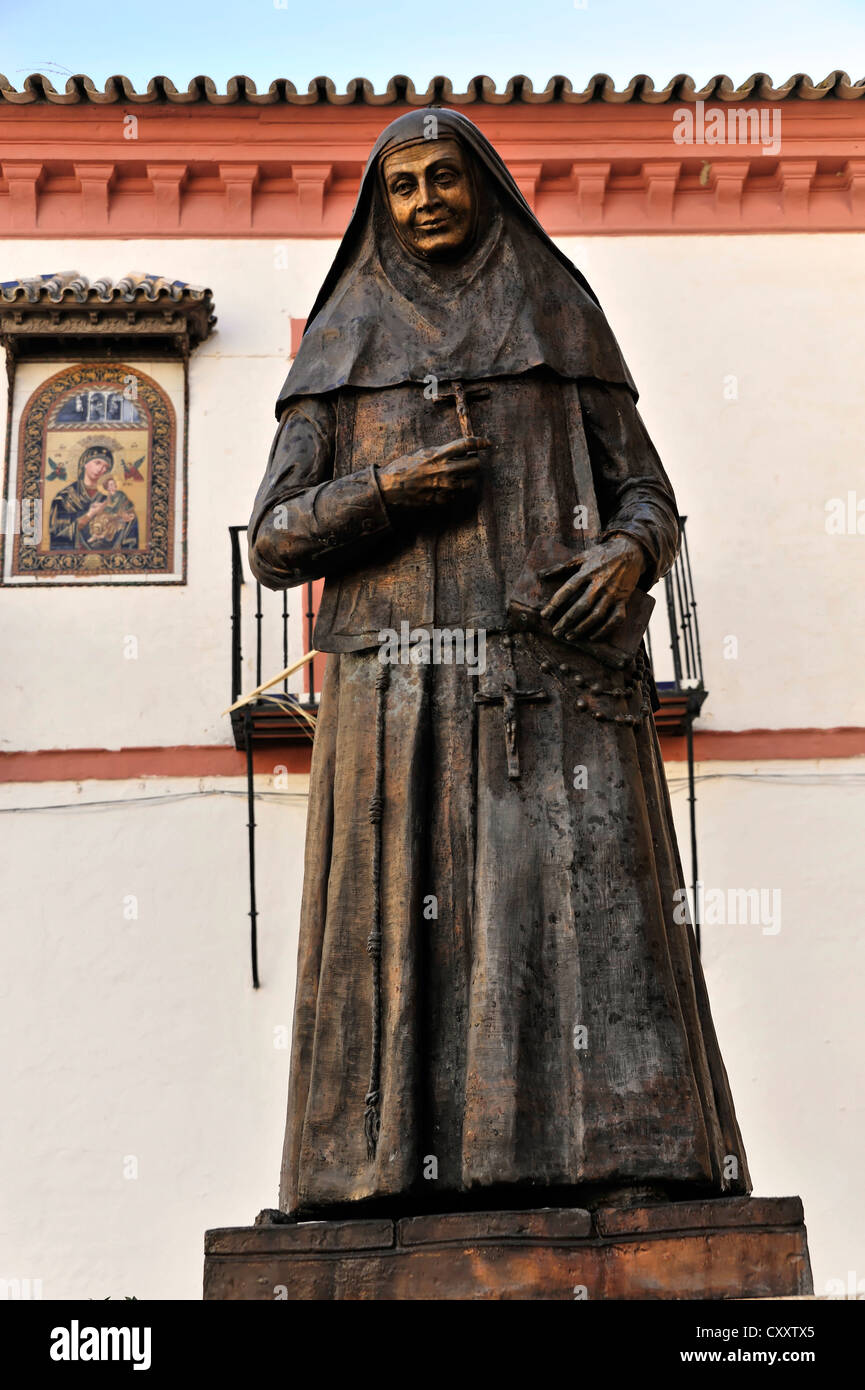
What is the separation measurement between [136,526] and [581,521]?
346 inches

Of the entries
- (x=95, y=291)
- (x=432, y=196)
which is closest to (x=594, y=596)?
(x=432, y=196)

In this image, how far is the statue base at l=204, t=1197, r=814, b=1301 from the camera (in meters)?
3.06

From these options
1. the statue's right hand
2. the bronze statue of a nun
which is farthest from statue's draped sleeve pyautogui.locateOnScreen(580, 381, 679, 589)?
the statue's right hand

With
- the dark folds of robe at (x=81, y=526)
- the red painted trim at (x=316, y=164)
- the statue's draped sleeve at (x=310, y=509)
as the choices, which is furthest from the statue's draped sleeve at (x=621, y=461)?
the red painted trim at (x=316, y=164)

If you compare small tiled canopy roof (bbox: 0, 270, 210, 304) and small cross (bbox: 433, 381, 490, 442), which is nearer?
small cross (bbox: 433, 381, 490, 442)

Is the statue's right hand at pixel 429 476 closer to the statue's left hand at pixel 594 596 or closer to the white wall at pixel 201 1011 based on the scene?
the statue's left hand at pixel 594 596

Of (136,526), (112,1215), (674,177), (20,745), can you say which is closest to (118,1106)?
(112,1215)

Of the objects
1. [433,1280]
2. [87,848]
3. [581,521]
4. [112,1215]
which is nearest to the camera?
[433,1280]

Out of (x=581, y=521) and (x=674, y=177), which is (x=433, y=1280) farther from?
(x=674, y=177)

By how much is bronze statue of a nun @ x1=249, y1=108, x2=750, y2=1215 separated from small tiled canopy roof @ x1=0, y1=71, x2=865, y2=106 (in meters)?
9.09

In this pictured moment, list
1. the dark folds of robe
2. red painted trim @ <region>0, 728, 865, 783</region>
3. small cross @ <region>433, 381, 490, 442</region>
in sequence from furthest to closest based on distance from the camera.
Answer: the dark folds of robe → red painted trim @ <region>0, 728, 865, 783</region> → small cross @ <region>433, 381, 490, 442</region>

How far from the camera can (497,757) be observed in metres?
3.74

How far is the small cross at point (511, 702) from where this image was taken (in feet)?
12.2

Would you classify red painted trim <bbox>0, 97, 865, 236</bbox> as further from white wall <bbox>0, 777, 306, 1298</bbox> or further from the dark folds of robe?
white wall <bbox>0, 777, 306, 1298</bbox>
